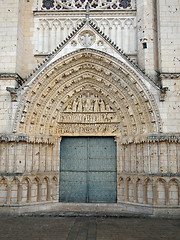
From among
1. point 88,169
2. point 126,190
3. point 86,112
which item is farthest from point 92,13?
point 126,190

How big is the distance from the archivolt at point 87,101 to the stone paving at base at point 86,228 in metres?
3.13

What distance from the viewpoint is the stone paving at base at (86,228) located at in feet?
21.9

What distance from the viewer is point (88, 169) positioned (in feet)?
34.4

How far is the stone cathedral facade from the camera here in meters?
9.18

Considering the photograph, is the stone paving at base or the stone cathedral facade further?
the stone cathedral facade

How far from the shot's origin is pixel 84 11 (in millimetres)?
10898

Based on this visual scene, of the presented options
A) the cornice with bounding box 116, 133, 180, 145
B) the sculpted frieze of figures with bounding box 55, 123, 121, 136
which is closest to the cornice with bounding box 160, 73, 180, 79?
the cornice with bounding box 116, 133, 180, 145

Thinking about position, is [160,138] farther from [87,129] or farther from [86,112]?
[86,112]

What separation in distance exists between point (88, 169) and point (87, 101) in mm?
2822

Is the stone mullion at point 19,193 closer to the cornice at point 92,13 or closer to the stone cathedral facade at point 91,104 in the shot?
the stone cathedral facade at point 91,104

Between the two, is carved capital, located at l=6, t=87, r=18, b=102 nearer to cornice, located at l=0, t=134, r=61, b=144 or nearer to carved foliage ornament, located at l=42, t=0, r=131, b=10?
cornice, located at l=0, t=134, r=61, b=144

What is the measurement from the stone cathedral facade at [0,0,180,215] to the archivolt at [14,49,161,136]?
0.04 meters

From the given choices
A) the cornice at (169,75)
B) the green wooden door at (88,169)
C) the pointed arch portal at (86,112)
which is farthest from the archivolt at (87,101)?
the cornice at (169,75)

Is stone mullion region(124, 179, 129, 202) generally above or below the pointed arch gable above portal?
below
